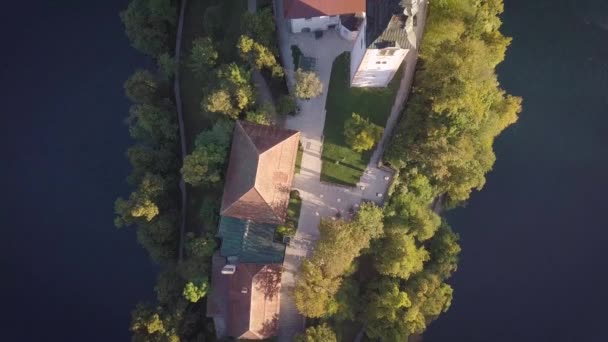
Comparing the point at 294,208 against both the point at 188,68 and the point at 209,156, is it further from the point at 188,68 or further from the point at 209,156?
the point at 188,68

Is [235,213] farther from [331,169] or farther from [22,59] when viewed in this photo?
[22,59]

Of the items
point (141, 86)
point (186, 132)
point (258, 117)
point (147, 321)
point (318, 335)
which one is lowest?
point (147, 321)

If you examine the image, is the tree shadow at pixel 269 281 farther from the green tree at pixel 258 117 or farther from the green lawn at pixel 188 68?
the green tree at pixel 258 117

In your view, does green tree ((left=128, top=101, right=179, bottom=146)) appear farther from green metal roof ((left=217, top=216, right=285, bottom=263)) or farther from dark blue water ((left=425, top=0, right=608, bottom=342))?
dark blue water ((left=425, top=0, right=608, bottom=342))

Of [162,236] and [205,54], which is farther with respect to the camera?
[162,236]

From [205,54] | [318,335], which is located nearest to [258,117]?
[205,54]

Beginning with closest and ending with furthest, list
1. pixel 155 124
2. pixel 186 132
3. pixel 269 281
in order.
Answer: pixel 269 281, pixel 155 124, pixel 186 132

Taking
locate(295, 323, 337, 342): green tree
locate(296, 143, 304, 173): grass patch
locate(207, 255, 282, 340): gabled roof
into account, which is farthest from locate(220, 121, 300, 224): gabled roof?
locate(295, 323, 337, 342): green tree

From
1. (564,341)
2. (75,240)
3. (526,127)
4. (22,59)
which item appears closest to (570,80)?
(526,127)
